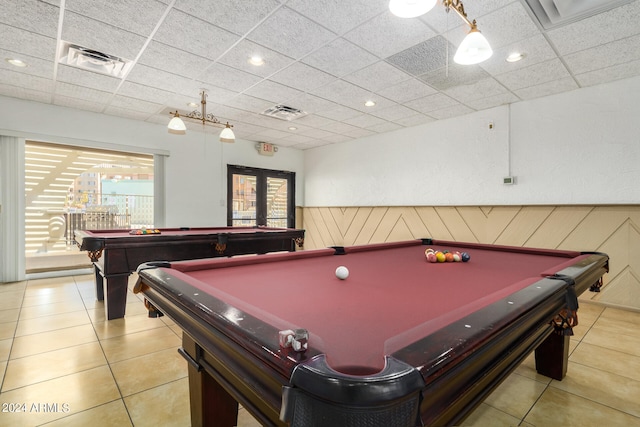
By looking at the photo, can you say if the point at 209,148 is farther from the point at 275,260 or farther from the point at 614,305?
the point at 614,305

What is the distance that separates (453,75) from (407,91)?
22.9 inches

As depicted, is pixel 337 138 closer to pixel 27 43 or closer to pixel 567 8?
pixel 567 8

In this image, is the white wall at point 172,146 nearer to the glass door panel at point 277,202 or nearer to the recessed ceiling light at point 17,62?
the glass door panel at point 277,202

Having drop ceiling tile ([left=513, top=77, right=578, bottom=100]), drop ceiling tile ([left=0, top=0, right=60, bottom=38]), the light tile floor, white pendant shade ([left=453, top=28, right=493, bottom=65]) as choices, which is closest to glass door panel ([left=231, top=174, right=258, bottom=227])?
the light tile floor

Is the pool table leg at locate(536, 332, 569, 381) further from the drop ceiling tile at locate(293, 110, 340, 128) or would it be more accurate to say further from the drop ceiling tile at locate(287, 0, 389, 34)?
the drop ceiling tile at locate(293, 110, 340, 128)

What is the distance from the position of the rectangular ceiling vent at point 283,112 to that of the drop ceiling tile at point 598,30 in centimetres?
302

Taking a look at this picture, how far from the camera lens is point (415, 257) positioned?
238 cm

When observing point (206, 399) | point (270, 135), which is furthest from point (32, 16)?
point (270, 135)

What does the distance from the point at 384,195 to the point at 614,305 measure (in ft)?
11.2

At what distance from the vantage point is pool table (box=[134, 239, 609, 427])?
1.91 ft

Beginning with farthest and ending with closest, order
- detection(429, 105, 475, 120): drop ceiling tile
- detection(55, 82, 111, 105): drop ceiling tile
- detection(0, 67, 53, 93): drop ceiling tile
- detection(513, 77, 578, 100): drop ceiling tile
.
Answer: detection(429, 105, 475, 120): drop ceiling tile < detection(55, 82, 111, 105): drop ceiling tile < detection(513, 77, 578, 100): drop ceiling tile < detection(0, 67, 53, 93): drop ceiling tile

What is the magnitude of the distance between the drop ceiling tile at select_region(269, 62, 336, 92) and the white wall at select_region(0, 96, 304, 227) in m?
2.63

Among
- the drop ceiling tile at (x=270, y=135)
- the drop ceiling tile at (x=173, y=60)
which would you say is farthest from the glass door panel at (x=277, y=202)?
the drop ceiling tile at (x=173, y=60)

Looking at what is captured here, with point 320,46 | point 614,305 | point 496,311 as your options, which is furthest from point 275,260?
point 614,305
